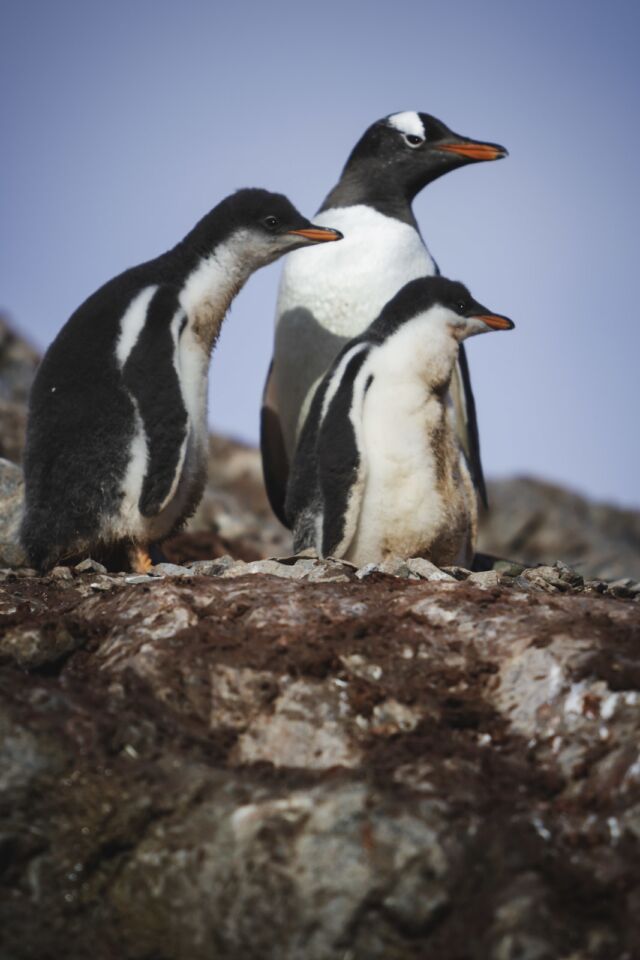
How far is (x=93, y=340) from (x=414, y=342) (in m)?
1.40

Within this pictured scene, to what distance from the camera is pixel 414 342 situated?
5.68 metres

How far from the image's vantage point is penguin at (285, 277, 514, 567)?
18.4 feet

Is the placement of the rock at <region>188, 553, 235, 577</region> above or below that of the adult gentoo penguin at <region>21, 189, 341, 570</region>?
below

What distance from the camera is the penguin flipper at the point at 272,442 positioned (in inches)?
302

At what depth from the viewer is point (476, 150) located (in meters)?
7.48

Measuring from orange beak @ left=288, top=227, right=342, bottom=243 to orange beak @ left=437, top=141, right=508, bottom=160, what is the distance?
5.22 ft

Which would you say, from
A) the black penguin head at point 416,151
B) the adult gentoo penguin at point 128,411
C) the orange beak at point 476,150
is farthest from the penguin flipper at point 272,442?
the adult gentoo penguin at point 128,411

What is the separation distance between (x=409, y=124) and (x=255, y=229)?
6.42 ft

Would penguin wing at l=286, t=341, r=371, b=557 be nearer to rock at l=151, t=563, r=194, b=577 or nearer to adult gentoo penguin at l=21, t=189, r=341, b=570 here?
adult gentoo penguin at l=21, t=189, r=341, b=570

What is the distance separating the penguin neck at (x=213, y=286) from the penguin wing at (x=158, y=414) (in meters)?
0.30

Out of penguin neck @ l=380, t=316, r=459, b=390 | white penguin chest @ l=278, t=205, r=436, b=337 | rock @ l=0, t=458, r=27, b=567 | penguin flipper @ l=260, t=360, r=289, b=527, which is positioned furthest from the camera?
penguin flipper @ l=260, t=360, r=289, b=527

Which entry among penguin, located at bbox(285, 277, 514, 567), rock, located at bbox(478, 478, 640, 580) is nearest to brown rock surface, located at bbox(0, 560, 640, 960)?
penguin, located at bbox(285, 277, 514, 567)

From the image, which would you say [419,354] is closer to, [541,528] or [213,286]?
[213,286]

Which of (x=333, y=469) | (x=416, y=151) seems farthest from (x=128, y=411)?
(x=416, y=151)
